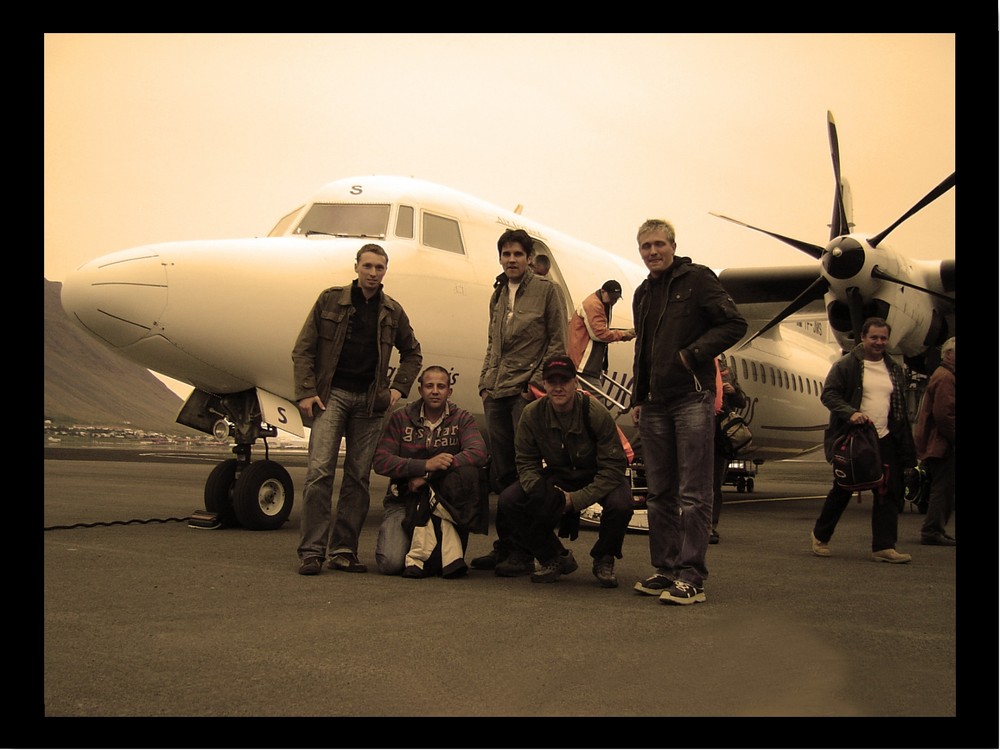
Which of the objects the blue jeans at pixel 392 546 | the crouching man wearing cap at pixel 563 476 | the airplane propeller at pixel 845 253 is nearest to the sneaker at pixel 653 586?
the crouching man wearing cap at pixel 563 476

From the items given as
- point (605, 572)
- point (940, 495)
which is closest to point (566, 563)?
point (605, 572)

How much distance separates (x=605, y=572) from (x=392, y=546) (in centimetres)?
134

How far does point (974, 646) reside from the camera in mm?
3723

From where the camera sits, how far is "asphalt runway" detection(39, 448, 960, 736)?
3072mm

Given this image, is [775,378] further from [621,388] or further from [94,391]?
[94,391]

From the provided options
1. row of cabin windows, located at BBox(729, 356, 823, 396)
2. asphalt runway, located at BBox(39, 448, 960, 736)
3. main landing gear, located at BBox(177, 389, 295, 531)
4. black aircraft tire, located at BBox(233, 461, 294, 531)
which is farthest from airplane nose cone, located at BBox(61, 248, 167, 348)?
row of cabin windows, located at BBox(729, 356, 823, 396)

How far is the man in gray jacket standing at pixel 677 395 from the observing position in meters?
5.26

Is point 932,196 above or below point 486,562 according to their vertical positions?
above

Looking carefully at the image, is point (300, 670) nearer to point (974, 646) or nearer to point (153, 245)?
point (974, 646)

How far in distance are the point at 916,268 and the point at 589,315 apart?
24.2ft

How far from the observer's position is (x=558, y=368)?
5652mm

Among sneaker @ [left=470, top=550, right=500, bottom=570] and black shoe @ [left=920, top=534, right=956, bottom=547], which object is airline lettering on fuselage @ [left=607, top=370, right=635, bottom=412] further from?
sneaker @ [left=470, top=550, right=500, bottom=570]

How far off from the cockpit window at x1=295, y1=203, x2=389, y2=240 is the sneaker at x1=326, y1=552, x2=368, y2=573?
3.54 meters

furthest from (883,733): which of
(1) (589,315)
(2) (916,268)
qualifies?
(2) (916,268)
